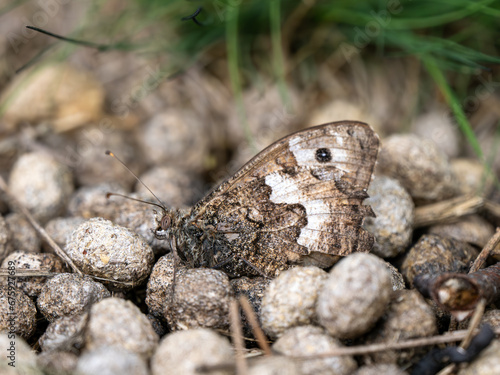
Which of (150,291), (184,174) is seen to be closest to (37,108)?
(184,174)

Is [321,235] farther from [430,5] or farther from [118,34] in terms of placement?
[118,34]

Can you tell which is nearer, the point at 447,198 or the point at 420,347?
the point at 420,347

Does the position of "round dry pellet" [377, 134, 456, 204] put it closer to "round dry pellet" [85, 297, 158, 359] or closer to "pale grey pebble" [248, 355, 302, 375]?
"pale grey pebble" [248, 355, 302, 375]

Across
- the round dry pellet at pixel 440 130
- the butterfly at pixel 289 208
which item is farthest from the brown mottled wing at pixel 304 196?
the round dry pellet at pixel 440 130

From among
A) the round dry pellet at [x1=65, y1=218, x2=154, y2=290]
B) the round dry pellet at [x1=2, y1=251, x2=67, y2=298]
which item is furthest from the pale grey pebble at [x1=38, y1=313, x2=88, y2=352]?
the round dry pellet at [x1=2, y1=251, x2=67, y2=298]

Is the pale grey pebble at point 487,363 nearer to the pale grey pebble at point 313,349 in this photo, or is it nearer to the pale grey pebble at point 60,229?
the pale grey pebble at point 313,349

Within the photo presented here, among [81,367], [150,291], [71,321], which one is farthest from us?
[150,291]
